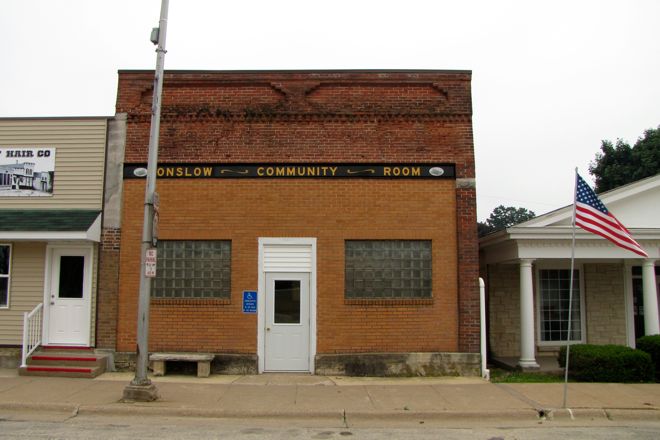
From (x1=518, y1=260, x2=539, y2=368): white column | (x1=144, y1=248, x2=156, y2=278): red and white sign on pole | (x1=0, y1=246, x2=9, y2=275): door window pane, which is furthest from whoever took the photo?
(x1=518, y1=260, x2=539, y2=368): white column

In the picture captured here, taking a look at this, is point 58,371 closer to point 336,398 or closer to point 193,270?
point 193,270

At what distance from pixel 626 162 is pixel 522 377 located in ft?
81.9

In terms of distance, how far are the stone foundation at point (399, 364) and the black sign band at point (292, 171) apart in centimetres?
377

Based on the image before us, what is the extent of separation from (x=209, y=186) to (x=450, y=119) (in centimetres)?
546

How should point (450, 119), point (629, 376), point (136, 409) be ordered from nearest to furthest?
point (136, 409), point (629, 376), point (450, 119)

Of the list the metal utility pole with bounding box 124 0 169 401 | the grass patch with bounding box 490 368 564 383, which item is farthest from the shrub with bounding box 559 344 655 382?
the metal utility pole with bounding box 124 0 169 401

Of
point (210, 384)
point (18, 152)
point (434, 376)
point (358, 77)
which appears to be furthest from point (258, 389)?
point (18, 152)

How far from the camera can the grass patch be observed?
11.3 m

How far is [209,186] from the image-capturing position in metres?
11.9

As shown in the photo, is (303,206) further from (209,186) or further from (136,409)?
(136,409)

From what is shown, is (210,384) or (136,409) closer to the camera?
(136,409)

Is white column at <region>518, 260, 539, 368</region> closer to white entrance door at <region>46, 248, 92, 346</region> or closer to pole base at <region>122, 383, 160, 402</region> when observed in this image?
pole base at <region>122, 383, 160, 402</region>

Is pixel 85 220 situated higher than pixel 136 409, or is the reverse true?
pixel 85 220

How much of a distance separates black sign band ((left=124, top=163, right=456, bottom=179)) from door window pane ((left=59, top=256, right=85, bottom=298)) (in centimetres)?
246
